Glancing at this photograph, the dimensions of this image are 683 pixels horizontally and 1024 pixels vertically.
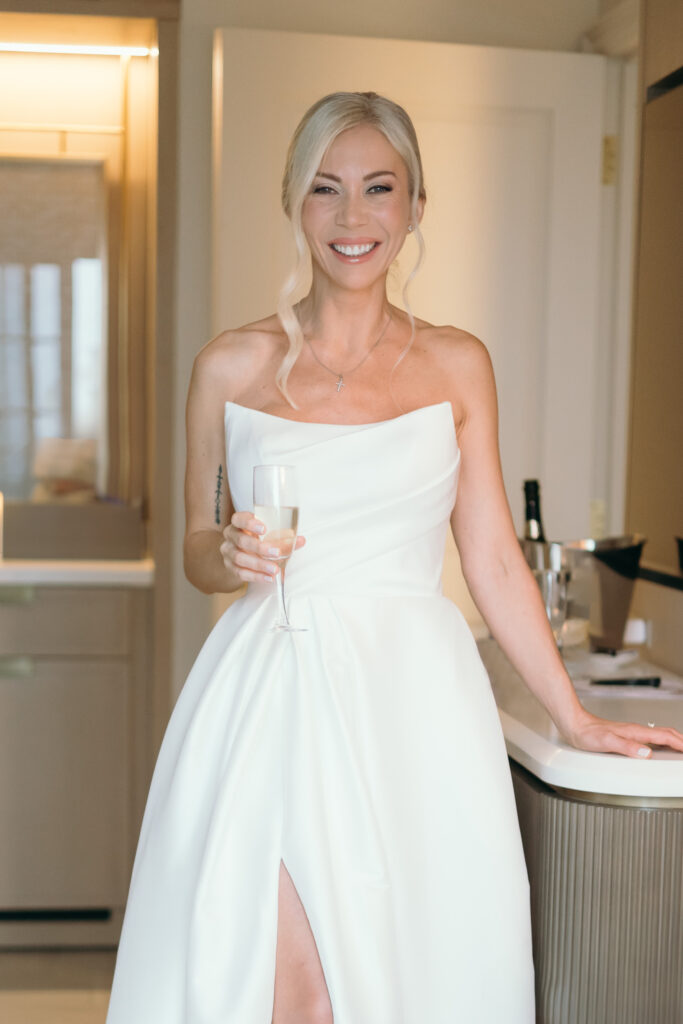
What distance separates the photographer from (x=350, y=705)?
1.54m

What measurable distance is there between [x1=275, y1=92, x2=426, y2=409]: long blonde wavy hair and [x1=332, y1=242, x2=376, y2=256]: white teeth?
49mm

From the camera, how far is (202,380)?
5.81 feet

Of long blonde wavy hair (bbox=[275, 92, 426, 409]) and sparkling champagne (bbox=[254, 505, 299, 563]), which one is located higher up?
long blonde wavy hair (bbox=[275, 92, 426, 409])

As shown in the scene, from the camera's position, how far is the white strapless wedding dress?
1.48 meters

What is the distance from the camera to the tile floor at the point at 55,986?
2.82m

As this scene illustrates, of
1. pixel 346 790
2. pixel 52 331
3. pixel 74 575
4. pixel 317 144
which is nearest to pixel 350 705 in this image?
pixel 346 790

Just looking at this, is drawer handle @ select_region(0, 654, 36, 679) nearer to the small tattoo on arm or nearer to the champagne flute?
the small tattoo on arm

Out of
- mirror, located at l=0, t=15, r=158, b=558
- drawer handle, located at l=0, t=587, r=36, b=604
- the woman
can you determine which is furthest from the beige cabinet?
the woman

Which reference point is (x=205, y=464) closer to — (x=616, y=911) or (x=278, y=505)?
(x=278, y=505)

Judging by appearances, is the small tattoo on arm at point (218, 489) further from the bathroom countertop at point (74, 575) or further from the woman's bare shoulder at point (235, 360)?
the bathroom countertop at point (74, 575)

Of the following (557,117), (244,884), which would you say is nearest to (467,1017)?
(244,884)

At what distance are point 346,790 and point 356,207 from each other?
32.1 inches

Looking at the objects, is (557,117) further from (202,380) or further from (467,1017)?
(467,1017)

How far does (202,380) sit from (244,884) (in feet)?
2.43
